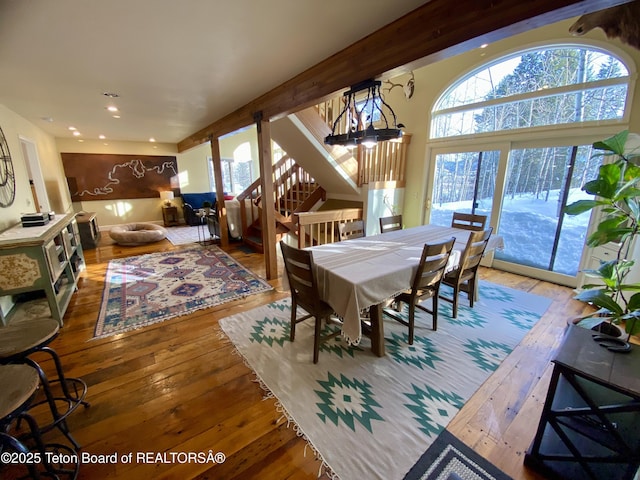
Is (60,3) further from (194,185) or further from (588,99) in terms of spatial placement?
(194,185)

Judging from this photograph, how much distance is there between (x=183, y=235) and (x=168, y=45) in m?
5.31

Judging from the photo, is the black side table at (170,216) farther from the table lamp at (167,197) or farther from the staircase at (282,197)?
the staircase at (282,197)

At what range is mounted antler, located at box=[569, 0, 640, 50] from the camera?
1363mm

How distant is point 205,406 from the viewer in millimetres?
1766

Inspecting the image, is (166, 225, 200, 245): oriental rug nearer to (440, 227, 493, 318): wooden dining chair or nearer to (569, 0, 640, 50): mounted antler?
(440, 227, 493, 318): wooden dining chair

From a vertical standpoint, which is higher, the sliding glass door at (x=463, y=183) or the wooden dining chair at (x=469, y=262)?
the sliding glass door at (x=463, y=183)

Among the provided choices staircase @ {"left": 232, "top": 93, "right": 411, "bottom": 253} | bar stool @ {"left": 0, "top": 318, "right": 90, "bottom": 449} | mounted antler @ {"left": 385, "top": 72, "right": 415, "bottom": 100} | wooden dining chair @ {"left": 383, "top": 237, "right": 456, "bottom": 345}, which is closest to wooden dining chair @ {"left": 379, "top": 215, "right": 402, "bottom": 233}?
staircase @ {"left": 232, "top": 93, "right": 411, "bottom": 253}

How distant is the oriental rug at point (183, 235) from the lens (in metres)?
6.01

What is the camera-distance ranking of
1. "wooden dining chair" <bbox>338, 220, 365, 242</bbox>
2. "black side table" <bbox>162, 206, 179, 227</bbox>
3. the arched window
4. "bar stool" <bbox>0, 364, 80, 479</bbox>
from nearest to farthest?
"bar stool" <bbox>0, 364, 80, 479</bbox> < the arched window < "wooden dining chair" <bbox>338, 220, 365, 242</bbox> < "black side table" <bbox>162, 206, 179, 227</bbox>

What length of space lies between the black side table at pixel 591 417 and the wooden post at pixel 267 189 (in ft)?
10.1

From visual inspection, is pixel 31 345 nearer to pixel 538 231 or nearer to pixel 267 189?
pixel 267 189

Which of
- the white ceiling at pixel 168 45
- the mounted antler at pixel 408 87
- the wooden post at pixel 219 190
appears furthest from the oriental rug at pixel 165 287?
the mounted antler at pixel 408 87

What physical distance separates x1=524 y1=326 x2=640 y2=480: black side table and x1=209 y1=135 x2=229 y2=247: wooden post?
533 centimetres

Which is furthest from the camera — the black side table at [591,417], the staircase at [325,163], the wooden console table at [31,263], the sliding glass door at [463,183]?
the sliding glass door at [463,183]
